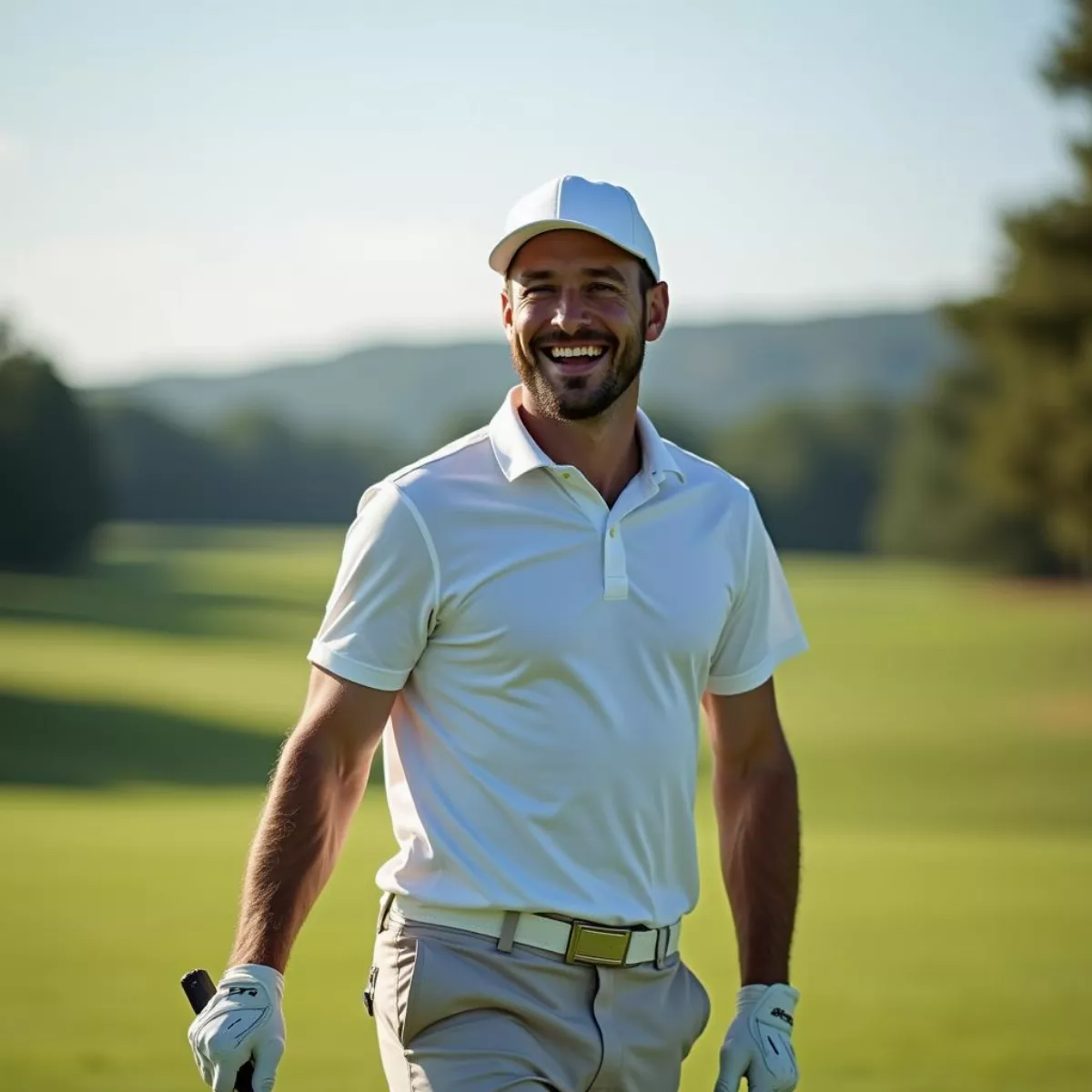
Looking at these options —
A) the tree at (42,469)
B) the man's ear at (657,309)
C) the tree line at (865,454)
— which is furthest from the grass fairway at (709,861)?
the man's ear at (657,309)

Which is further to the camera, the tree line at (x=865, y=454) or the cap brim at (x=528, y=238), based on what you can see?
the tree line at (x=865, y=454)

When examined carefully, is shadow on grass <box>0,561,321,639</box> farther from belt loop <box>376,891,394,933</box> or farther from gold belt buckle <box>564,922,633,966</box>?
gold belt buckle <box>564,922,633,966</box>

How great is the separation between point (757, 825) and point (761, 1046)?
39cm

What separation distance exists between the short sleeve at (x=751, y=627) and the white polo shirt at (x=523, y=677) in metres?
0.21

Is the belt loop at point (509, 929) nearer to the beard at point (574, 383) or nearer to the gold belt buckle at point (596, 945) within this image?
the gold belt buckle at point (596, 945)

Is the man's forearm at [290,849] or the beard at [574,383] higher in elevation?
the beard at [574,383]

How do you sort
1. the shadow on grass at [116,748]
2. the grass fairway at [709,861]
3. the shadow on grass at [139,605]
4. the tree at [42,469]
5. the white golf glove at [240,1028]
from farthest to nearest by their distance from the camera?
the shadow on grass at [139,605], the tree at [42,469], the shadow on grass at [116,748], the grass fairway at [709,861], the white golf glove at [240,1028]

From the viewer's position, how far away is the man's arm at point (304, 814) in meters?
3.03

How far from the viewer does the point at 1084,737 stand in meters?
25.2

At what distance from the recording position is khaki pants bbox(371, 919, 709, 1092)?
2990 millimetres

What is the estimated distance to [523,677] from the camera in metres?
3.09

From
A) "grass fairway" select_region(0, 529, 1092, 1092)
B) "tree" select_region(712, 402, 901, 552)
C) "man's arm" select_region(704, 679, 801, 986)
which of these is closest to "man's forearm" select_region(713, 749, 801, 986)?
"man's arm" select_region(704, 679, 801, 986)

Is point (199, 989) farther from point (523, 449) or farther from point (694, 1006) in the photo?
point (523, 449)

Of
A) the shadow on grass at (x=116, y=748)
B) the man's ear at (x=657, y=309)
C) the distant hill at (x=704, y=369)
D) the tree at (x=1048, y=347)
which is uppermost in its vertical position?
the man's ear at (x=657, y=309)
